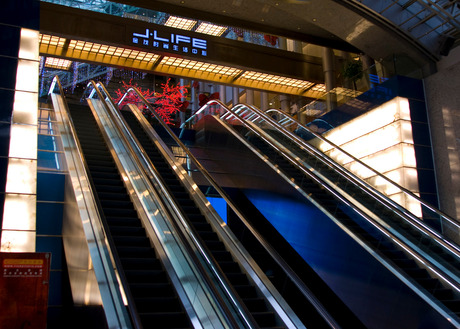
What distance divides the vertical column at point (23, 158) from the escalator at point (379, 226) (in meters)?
4.72

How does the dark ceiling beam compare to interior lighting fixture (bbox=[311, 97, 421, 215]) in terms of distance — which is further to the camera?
the dark ceiling beam

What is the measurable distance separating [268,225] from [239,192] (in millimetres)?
1456

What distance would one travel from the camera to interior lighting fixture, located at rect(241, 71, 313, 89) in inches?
728

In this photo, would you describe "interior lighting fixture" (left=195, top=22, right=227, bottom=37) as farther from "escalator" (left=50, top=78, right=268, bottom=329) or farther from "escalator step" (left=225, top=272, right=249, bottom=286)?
"escalator step" (left=225, top=272, right=249, bottom=286)

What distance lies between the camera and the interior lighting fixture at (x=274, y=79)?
18.5 metres

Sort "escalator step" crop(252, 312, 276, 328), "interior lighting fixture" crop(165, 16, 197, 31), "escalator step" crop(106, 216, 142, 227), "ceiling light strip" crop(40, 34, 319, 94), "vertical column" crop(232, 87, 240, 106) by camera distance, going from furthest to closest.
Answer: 1. "vertical column" crop(232, 87, 240, 106)
2. "interior lighting fixture" crop(165, 16, 197, 31)
3. "ceiling light strip" crop(40, 34, 319, 94)
4. "escalator step" crop(106, 216, 142, 227)
5. "escalator step" crop(252, 312, 276, 328)

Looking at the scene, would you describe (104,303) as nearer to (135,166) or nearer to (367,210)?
(135,166)

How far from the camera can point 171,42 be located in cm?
1612

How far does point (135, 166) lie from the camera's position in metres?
8.83

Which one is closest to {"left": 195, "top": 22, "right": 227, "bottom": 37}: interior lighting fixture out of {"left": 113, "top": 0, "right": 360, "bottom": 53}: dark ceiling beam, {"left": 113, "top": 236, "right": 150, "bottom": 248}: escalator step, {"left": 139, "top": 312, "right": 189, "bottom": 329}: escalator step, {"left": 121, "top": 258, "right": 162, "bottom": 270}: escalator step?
{"left": 113, "top": 0, "right": 360, "bottom": 53}: dark ceiling beam

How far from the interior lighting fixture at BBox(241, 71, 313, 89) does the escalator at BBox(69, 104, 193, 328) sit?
371 inches

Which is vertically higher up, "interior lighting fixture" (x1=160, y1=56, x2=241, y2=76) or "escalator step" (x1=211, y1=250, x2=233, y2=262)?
"interior lighting fixture" (x1=160, y1=56, x2=241, y2=76)

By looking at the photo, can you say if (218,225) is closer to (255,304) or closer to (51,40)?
(255,304)

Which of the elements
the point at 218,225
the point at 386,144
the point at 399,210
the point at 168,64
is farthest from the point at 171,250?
the point at 168,64
